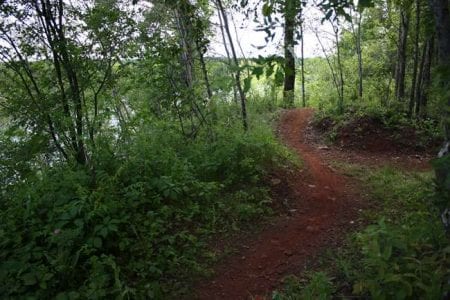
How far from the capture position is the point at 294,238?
4969mm

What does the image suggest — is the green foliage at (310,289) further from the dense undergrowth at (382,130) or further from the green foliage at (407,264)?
the dense undergrowth at (382,130)

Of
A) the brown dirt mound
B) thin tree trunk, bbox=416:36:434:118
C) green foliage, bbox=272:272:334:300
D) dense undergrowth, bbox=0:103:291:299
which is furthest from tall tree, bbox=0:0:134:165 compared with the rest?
thin tree trunk, bbox=416:36:434:118

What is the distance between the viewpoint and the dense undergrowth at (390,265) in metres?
2.69

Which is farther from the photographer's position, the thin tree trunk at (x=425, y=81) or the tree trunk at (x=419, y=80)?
the tree trunk at (x=419, y=80)

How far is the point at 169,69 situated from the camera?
767 centimetres

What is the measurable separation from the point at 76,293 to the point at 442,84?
3.71m

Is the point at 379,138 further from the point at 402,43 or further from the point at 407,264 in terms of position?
the point at 407,264

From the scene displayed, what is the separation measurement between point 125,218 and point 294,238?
7.82 ft

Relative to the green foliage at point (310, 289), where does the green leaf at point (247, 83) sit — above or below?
above

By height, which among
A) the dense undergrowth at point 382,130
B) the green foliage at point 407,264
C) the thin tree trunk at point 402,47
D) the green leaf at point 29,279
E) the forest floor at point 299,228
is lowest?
the forest floor at point 299,228

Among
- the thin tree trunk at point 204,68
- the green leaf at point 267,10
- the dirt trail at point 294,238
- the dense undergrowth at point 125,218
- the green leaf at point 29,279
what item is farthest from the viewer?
the thin tree trunk at point 204,68

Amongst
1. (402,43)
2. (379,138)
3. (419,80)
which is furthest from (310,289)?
(402,43)

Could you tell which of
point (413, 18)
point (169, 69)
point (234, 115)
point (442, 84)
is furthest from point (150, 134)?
point (413, 18)

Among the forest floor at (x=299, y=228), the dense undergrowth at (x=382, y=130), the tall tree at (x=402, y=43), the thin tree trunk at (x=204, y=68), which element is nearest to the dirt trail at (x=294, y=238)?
the forest floor at (x=299, y=228)
